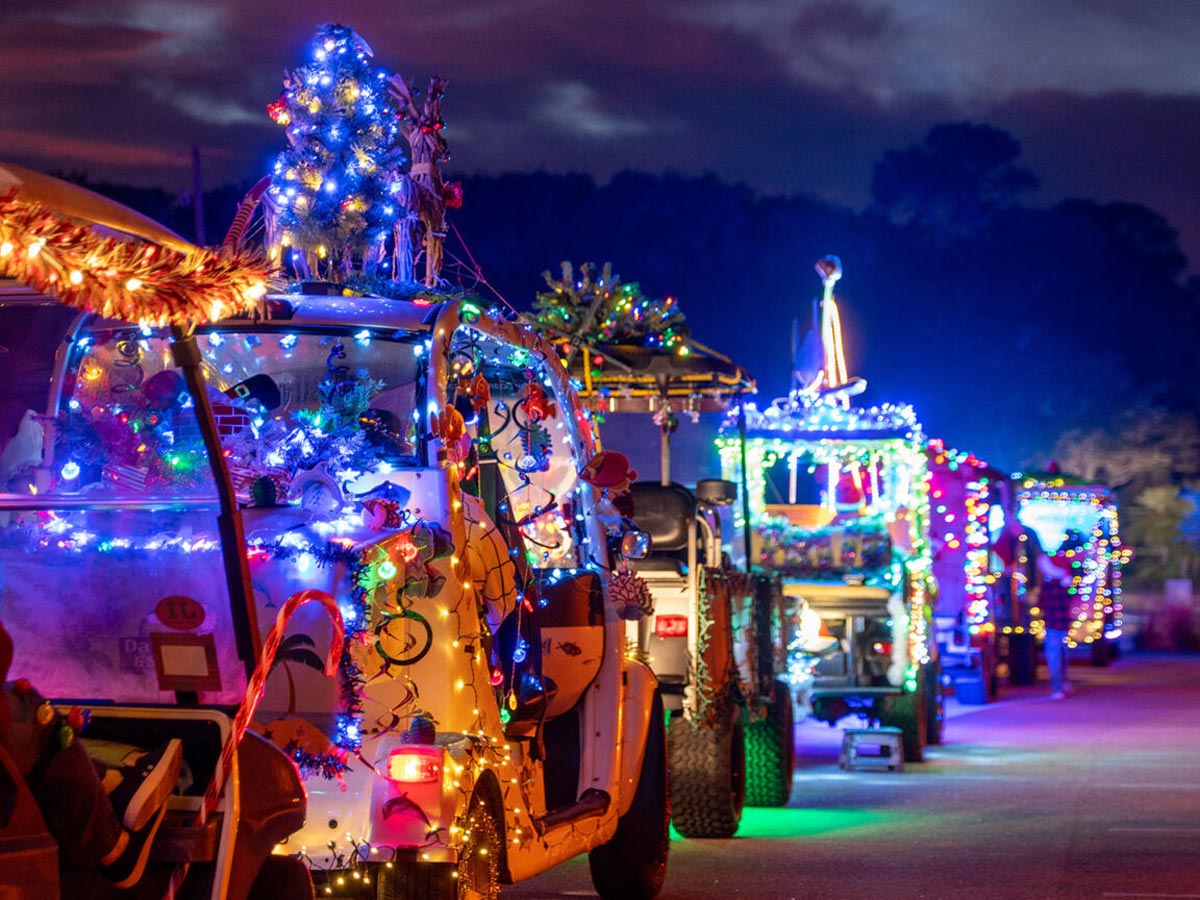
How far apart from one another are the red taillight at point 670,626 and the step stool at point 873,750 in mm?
4579

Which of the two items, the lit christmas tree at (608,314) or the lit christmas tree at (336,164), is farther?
the lit christmas tree at (608,314)

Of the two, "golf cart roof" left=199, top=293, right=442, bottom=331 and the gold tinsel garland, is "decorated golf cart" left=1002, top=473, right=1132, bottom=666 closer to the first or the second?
"golf cart roof" left=199, top=293, right=442, bottom=331

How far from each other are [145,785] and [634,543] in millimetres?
4196

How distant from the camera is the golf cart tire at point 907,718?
16203 mm

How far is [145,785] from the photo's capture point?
4684 mm

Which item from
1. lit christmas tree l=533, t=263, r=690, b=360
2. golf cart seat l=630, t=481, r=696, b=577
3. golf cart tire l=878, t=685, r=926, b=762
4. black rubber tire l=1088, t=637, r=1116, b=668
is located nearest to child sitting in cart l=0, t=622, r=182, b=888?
golf cart seat l=630, t=481, r=696, b=577

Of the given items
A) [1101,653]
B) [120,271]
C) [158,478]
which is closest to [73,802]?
[120,271]

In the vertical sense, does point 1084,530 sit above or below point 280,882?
above

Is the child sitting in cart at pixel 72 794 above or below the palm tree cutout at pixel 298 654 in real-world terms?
below

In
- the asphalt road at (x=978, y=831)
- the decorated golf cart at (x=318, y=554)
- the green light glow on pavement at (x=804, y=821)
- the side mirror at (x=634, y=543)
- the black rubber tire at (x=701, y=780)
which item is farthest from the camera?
the green light glow on pavement at (x=804, y=821)

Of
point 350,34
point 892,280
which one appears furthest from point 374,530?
point 892,280

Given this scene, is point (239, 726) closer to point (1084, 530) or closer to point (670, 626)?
point (670, 626)

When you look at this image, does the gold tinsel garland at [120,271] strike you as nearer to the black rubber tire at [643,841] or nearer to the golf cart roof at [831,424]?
the black rubber tire at [643,841]

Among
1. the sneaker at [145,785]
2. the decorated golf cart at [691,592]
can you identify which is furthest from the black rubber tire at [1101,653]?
the sneaker at [145,785]
